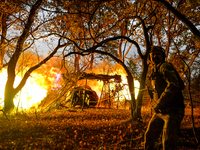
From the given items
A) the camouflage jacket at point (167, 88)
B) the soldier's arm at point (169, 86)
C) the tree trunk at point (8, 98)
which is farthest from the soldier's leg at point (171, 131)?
the tree trunk at point (8, 98)

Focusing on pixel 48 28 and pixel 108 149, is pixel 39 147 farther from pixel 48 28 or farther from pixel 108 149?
pixel 48 28

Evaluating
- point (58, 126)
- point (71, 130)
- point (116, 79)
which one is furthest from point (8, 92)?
point (116, 79)

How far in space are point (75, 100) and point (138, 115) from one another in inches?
359

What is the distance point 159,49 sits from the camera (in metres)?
3.23

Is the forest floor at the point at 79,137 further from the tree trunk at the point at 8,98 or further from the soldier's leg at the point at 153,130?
the tree trunk at the point at 8,98

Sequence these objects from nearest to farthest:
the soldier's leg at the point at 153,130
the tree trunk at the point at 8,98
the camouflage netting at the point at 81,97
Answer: the soldier's leg at the point at 153,130, the tree trunk at the point at 8,98, the camouflage netting at the point at 81,97

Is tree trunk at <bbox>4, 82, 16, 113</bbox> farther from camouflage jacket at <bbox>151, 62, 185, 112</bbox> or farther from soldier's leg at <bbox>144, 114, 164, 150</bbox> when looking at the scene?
camouflage jacket at <bbox>151, 62, 185, 112</bbox>

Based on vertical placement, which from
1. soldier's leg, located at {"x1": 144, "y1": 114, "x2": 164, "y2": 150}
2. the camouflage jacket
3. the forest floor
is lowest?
the forest floor

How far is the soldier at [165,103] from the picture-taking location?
277cm

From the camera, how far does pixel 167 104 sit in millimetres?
2889

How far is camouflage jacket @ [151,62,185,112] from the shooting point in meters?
2.78

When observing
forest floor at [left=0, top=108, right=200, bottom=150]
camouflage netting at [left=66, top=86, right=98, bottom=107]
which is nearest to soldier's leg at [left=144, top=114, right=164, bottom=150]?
forest floor at [left=0, top=108, right=200, bottom=150]

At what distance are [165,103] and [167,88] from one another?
1.01ft

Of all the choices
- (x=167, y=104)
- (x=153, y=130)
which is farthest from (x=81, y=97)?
(x=167, y=104)
